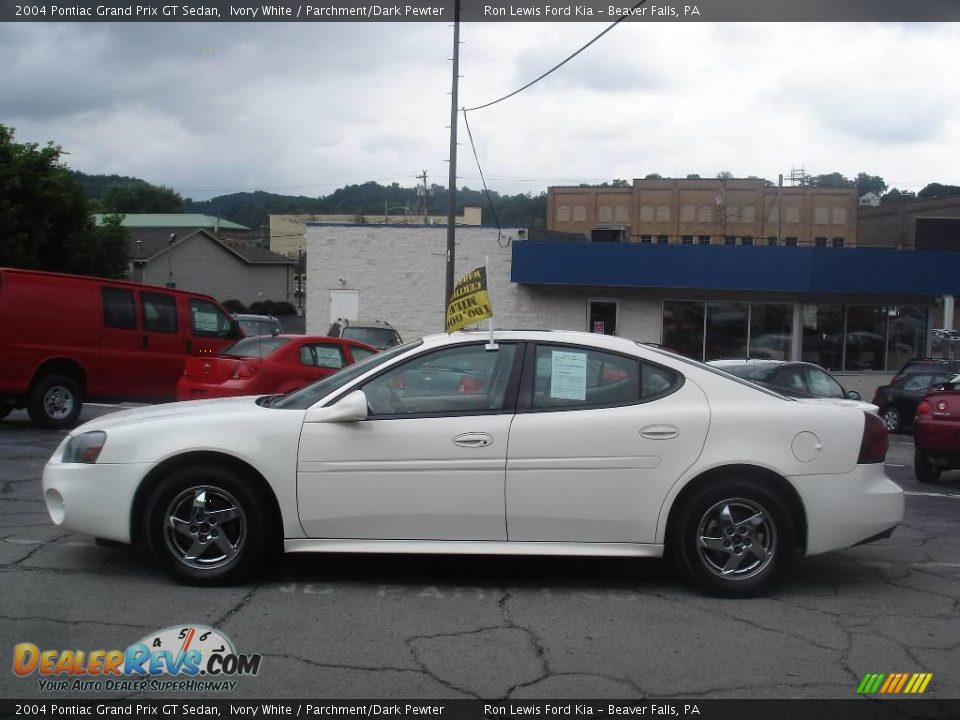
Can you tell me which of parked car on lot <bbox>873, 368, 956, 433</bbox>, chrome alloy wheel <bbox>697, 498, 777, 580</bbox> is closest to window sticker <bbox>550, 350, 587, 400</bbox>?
chrome alloy wheel <bbox>697, 498, 777, 580</bbox>

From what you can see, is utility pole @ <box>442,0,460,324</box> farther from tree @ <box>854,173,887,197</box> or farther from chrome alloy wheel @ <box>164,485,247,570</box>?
tree @ <box>854,173,887,197</box>

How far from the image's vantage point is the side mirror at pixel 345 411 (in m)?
5.61

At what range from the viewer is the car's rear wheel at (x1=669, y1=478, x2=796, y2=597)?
5.70 meters

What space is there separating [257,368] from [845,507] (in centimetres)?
849

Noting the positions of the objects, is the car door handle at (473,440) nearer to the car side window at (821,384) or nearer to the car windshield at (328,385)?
the car windshield at (328,385)

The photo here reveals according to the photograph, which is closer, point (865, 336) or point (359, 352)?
point (359, 352)

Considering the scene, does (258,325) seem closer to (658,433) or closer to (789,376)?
(789,376)

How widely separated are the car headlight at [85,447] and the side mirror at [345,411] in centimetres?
124

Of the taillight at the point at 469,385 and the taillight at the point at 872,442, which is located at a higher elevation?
the taillight at the point at 469,385

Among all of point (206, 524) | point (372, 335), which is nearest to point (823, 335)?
A: point (372, 335)

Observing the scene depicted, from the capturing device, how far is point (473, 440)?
223 inches
